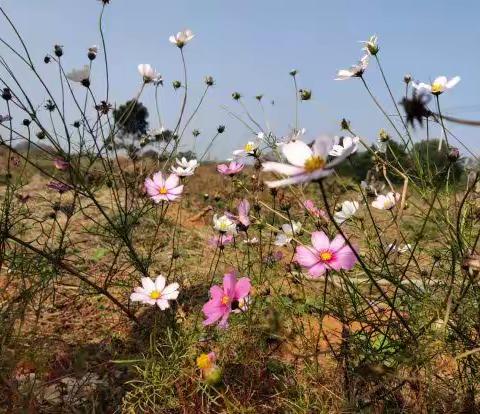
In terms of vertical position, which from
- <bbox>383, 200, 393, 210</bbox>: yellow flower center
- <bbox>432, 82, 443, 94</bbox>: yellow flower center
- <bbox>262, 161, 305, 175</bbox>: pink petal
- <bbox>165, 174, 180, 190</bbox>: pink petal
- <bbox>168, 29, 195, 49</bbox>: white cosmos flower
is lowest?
<bbox>262, 161, 305, 175</bbox>: pink petal

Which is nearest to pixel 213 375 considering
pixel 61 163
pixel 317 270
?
pixel 317 270

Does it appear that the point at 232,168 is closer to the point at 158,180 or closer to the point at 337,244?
the point at 158,180

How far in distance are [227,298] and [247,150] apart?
2.33 feet

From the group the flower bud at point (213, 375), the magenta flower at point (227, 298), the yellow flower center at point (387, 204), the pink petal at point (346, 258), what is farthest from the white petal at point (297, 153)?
the yellow flower center at point (387, 204)

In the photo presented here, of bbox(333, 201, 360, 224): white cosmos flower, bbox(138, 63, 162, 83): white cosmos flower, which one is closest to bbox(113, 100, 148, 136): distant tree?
bbox(138, 63, 162, 83): white cosmos flower

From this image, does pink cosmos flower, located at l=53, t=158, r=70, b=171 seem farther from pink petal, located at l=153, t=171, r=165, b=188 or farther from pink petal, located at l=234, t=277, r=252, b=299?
pink petal, located at l=234, t=277, r=252, b=299

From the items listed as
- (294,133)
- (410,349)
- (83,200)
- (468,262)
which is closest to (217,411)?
(410,349)

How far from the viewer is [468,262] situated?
32.7 inches

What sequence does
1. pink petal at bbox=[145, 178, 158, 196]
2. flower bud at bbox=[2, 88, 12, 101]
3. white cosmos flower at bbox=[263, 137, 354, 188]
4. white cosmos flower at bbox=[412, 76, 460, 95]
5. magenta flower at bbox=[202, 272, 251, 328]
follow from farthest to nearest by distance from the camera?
1. flower bud at bbox=[2, 88, 12, 101]
2. pink petal at bbox=[145, 178, 158, 196]
3. white cosmos flower at bbox=[412, 76, 460, 95]
4. magenta flower at bbox=[202, 272, 251, 328]
5. white cosmos flower at bbox=[263, 137, 354, 188]

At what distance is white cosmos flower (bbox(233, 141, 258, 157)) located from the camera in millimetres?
1718

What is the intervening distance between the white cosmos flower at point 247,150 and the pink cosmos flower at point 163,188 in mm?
220

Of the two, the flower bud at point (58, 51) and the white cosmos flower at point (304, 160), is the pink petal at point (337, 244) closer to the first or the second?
the white cosmos flower at point (304, 160)

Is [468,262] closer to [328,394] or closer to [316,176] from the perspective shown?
[316,176]

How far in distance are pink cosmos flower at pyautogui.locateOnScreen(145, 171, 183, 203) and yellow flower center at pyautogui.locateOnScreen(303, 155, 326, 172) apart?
0.91m
